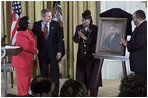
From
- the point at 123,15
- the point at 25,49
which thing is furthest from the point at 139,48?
the point at 25,49

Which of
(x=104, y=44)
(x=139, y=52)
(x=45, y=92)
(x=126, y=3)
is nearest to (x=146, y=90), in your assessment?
(x=45, y=92)

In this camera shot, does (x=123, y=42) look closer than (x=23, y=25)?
Yes

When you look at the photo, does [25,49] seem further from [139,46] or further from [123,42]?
[139,46]

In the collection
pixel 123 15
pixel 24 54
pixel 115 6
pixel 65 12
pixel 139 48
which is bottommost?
pixel 24 54

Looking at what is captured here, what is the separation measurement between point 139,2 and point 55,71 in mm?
2822

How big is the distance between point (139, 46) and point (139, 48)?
0.06 m

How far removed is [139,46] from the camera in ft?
12.5

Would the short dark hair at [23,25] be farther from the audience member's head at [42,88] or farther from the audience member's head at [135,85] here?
the audience member's head at [135,85]

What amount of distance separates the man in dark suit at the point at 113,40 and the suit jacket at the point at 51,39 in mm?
712

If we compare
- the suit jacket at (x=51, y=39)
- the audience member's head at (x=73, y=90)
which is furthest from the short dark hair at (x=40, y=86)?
the suit jacket at (x=51, y=39)

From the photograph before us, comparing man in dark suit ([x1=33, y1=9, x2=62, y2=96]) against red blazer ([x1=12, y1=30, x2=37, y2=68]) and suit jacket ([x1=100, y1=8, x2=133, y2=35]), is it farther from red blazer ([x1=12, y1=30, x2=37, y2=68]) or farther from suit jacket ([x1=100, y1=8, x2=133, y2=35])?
suit jacket ([x1=100, y1=8, x2=133, y2=35])

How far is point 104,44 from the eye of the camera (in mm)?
4258

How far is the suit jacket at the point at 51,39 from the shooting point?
4.46 meters

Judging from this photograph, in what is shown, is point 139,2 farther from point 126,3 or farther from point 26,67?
point 26,67
